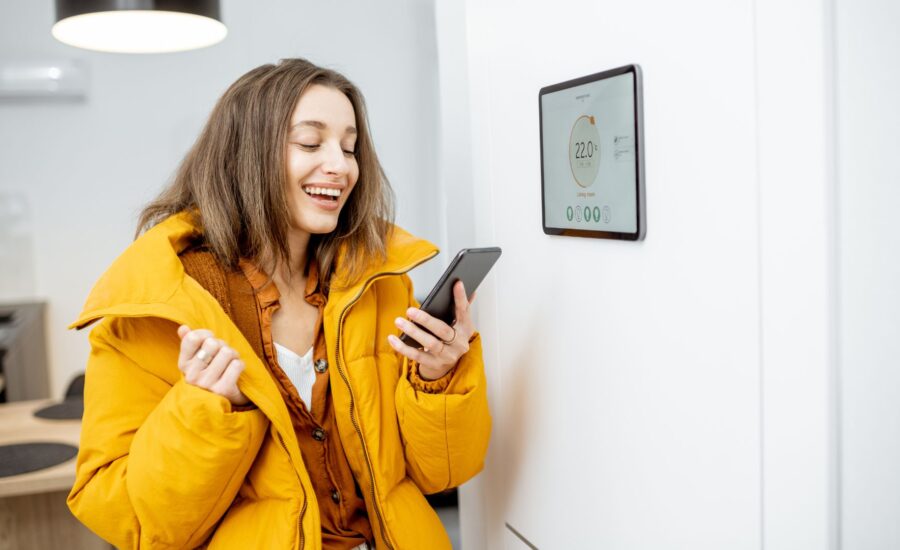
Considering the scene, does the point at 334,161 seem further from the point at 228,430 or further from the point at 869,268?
the point at 869,268

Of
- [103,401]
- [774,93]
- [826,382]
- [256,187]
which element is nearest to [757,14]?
[774,93]

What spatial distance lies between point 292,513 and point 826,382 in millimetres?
780

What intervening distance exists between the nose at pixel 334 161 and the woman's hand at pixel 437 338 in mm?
284

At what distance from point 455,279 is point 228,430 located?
379mm

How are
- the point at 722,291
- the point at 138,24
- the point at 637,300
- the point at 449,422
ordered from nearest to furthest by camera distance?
the point at 722,291, the point at 637,300, the point at 449,422, the point at 138,24

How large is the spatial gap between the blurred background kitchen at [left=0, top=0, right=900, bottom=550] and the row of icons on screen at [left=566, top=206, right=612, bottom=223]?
0.04 meters

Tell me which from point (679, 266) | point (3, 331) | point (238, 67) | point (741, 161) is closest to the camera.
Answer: point (741, 161)

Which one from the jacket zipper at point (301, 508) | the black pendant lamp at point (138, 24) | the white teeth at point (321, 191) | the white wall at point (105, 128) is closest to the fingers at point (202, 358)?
the jacket zipper at point (301, 508)

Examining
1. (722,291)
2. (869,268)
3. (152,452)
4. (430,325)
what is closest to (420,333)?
(430,325)

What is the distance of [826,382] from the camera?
65 centimetres

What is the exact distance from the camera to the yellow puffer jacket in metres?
1.08

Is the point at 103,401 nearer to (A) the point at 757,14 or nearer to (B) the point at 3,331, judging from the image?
(A) the point at 757,14

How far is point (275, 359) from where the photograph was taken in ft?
4.19

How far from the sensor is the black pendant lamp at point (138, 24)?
71.8 inches
